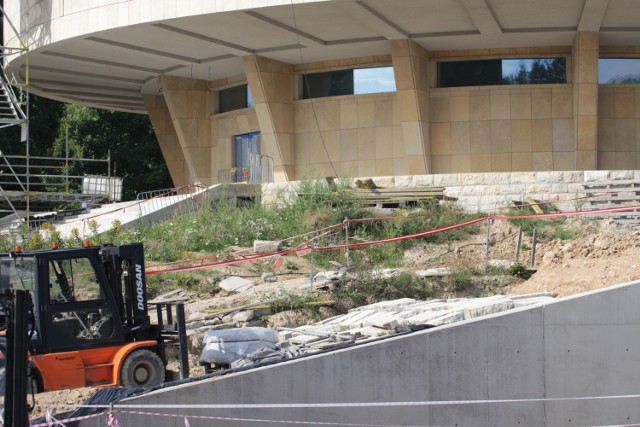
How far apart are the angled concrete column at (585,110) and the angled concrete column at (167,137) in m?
16.2

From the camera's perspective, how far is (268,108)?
3138 cm

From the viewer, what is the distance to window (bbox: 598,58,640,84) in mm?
30031

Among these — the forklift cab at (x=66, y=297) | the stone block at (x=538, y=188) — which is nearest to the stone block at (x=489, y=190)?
the stone block at (x=538, y=188)

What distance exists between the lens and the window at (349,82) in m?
31.1

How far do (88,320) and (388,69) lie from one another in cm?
2068

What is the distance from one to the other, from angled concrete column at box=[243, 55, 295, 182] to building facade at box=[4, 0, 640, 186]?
2.0 inches

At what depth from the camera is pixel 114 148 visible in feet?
155

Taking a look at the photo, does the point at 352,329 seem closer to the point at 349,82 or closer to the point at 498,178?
the point at 498,178

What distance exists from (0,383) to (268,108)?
72.8 ft

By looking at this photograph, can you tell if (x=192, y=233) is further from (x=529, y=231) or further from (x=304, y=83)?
(x=304, y=83)

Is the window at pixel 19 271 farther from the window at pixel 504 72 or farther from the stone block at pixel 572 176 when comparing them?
the window at pixel 504 72

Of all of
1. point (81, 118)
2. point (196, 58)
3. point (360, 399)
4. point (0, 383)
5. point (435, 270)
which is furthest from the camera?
point (81, 118)

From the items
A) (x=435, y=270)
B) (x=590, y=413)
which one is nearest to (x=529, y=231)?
(x=435, y=270)

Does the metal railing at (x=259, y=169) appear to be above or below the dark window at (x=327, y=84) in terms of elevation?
below
